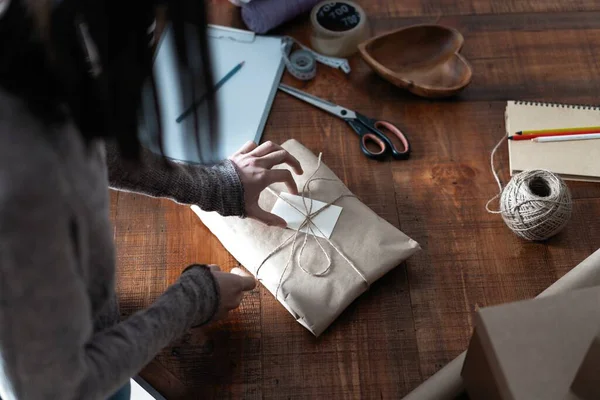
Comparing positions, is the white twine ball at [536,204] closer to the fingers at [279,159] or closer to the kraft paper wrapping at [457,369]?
the kraft paper wrapping at [457,369]

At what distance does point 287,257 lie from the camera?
2.67 ft

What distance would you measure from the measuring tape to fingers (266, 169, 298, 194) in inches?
9.1

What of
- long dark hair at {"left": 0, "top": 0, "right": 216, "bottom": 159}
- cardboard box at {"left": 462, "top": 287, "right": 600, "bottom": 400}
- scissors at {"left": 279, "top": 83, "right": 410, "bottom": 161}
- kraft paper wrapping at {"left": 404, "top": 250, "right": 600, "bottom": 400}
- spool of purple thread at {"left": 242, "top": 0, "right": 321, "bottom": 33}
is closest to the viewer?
long dark hair at {"left": 0, "top": 0, "right": 216, "bottom": 159}

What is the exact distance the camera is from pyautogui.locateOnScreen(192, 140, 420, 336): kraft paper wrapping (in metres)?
0.78

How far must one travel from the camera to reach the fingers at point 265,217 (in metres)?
0.82

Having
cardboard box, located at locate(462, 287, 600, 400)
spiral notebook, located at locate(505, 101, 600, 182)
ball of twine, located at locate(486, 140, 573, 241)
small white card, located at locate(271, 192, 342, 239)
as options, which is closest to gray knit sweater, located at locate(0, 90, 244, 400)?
small white card, located at locate(271, 192, 342, 239)

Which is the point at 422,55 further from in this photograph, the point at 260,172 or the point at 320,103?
the point at 260,172

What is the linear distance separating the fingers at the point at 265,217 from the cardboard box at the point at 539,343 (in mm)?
289

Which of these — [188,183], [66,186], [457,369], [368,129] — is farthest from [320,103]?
[66,186]

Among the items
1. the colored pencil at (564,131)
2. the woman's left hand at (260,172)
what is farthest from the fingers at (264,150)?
the colored pencil at (564,131)

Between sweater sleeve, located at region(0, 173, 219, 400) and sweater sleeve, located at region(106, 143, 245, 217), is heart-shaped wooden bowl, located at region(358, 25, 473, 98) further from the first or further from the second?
sweater sleeve, located at region(0, 173, 219, 400)

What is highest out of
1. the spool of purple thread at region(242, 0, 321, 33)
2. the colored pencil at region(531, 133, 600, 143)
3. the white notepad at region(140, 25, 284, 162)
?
the spool of purple thread at region(242, 0, 321, 33)

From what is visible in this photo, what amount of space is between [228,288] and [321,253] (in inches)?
5.3

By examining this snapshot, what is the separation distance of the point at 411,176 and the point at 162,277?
1.23 ft
